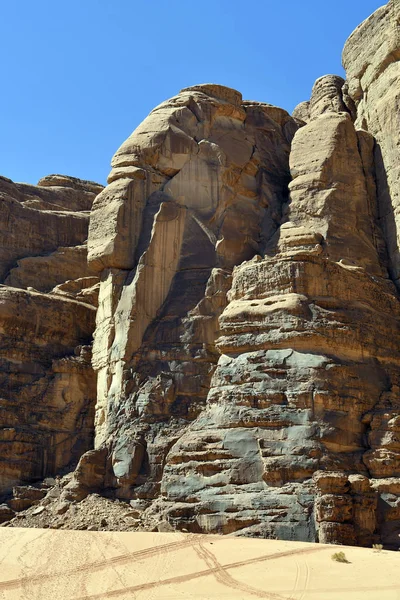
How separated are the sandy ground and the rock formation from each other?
417 cm

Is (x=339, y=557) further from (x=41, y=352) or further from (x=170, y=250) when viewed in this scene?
(x=41, y=352)

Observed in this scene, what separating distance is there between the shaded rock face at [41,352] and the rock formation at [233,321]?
0.09 meters

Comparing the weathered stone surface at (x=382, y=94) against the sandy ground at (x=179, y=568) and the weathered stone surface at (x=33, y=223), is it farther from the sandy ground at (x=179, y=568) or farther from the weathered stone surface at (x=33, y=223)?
the sandy ground at (x=179, y=568)

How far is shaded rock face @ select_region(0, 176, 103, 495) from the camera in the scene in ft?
122

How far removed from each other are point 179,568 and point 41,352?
20.5 m

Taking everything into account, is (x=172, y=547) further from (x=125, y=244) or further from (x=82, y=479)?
(x=125, y=244)

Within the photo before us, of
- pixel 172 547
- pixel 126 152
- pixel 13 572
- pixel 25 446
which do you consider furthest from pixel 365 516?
pixel 126 152

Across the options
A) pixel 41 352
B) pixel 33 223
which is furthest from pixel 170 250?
pixel 33 223

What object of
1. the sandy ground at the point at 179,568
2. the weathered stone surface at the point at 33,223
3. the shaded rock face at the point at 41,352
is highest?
the weathered stone surface at the point at 33,223

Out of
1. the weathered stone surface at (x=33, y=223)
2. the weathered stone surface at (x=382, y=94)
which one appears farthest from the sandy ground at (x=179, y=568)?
the weathered stone surface at (x=33, y=223)

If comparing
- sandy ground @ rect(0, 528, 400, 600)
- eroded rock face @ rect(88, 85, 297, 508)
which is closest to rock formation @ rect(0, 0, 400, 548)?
eroded rock face @ rect(88, 85, 297, 508)

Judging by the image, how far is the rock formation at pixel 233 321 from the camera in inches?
1116

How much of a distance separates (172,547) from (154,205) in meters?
19.6

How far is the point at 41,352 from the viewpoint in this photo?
40.0 meters
